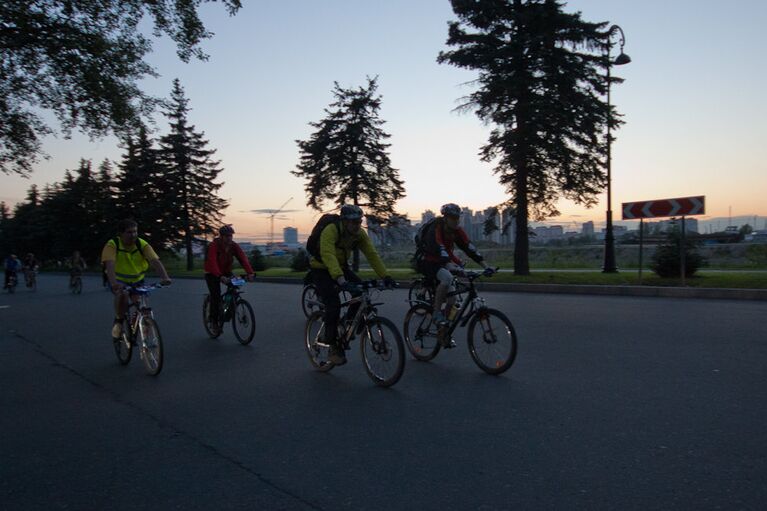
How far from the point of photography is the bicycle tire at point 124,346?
25.5 ft

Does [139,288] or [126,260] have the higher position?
[126,260]

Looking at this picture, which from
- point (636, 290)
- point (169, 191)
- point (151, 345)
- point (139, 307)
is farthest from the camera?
point (169, 191)

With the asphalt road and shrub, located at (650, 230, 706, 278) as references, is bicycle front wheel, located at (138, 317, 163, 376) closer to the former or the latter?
the asphalt road

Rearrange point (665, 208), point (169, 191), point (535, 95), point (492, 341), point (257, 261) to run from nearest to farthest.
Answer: point (492, 341)
point (665, 208)
point (535, 95)
point (257, 261)
point (169, 191)

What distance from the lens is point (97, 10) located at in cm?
1739

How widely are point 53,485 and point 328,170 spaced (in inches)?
1297

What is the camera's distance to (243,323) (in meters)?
9.61

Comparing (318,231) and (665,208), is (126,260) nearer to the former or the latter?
(318,231)

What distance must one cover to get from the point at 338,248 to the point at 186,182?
48921 millimetres

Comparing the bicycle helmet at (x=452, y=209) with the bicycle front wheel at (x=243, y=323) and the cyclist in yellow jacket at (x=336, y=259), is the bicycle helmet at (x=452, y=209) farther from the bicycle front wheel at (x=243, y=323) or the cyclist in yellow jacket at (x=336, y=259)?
the bicycle front wheel at (x=243, y=323)

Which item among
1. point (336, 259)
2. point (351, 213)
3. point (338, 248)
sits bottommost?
point (336, 259)

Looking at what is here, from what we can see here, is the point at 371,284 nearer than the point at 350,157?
Yes

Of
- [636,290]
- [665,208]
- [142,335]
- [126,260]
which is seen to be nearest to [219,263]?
[126,260]

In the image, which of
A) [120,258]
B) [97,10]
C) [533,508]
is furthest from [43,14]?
[533,508]
